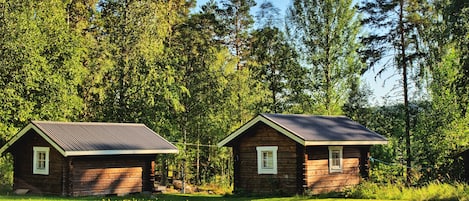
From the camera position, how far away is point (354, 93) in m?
35.5

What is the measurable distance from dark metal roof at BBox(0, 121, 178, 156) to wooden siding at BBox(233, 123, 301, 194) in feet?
11.6

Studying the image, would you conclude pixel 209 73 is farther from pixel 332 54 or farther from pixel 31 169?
pixel 31 169

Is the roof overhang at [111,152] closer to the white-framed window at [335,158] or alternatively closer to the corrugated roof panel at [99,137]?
the corrugated roof panel at [99,137]

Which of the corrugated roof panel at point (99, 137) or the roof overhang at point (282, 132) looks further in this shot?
the corrugated roof panel at point (99, 137)

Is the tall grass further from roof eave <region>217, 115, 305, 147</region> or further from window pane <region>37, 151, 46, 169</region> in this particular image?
window pane <region>37, 151, 46, 169</region>

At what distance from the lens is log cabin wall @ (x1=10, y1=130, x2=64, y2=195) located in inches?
864

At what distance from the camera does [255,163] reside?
905 inches

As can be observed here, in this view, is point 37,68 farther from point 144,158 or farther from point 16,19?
point 144,158

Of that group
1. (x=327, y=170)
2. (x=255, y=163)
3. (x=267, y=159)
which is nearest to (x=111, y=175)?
(x=255, y=163)

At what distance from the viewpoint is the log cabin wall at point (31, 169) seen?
2194 centimetres

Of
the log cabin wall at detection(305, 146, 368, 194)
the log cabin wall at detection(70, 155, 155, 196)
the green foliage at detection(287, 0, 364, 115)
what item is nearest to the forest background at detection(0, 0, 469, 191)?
the green foliage at detection(287, 0, 364, 115)

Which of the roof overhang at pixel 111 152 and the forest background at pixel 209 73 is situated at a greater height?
the forest background at pixel 209 73

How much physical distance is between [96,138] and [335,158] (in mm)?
10147

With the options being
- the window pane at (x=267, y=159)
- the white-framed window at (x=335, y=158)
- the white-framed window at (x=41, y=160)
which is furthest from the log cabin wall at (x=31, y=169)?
the white-framed window at (x=335, y=158)
